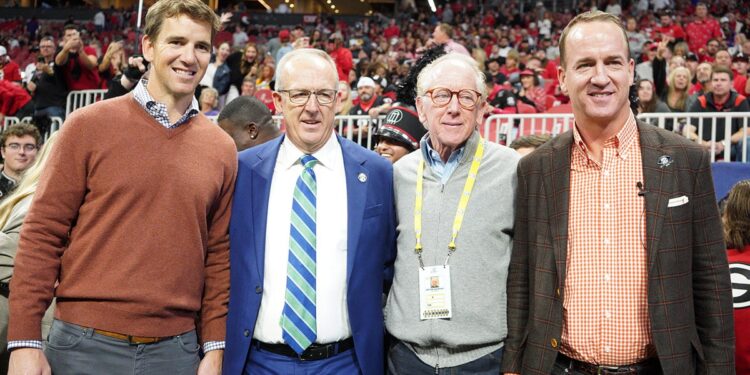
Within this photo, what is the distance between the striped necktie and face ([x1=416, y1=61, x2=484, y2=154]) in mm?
534

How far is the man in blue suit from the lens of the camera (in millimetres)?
2516

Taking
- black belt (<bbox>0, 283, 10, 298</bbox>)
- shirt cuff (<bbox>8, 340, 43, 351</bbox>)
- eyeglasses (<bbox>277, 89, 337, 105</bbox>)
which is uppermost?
eyeglasses (<bbox>277, 89, 337, 105</bbox>)

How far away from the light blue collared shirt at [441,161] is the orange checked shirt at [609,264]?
1.55 feet

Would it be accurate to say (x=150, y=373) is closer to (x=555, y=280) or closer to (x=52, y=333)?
(x=52, y=333)

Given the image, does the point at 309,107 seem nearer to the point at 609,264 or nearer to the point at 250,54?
the point at 609,264

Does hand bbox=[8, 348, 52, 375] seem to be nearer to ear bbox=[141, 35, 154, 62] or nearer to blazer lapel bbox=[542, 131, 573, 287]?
ear bbox=[141, 35, 154, 62]

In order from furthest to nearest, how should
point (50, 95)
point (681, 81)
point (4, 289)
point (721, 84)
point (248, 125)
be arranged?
point (50, 95) → point (681, 81) → point (721, 84) → point (248, 125) → point (4, 289)

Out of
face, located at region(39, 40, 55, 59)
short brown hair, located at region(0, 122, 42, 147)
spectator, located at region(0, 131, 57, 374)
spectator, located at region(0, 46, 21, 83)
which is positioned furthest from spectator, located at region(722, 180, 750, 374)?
spectator, located at region(0, 46, 21, 83)

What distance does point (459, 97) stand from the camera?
8.70 ft

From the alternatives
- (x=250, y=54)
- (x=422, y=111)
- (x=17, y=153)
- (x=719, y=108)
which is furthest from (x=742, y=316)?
(x=250, y=54)

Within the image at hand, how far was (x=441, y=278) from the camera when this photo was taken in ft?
8.14

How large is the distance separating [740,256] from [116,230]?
8.98ft

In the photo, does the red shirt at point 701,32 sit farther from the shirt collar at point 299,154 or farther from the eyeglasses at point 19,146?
the shirt collar at point 299,154

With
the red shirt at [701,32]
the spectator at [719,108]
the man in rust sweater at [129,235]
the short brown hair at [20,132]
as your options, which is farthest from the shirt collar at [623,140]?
the red shirt at [701,32]
